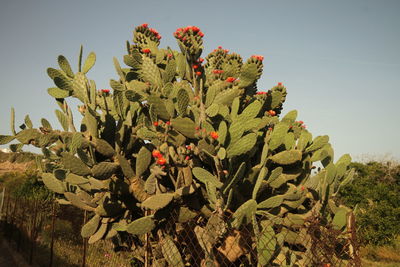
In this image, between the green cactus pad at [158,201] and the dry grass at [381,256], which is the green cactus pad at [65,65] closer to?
the green cactus pad at [158,201]

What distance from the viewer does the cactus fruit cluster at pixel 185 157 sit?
9.86 feet

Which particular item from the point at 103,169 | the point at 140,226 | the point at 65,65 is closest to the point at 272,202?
the point at 140,226

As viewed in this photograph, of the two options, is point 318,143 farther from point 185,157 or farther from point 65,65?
point 65,65

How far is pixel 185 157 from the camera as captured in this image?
3.16 meters

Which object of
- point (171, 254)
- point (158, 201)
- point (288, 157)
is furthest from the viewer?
point (288, 157)

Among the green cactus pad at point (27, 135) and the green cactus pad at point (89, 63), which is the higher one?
the green cactus pad at point (89, 63)

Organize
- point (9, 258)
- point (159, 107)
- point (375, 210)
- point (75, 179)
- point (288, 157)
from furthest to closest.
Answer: point (375, 210)
point (9, 258)
point (288, 157)
point (75, 179)
point (159, 107)

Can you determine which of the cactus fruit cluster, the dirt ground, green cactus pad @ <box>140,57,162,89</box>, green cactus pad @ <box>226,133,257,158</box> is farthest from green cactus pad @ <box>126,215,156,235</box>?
the dirt ground

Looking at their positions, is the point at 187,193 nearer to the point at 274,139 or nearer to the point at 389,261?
the point at 274,139

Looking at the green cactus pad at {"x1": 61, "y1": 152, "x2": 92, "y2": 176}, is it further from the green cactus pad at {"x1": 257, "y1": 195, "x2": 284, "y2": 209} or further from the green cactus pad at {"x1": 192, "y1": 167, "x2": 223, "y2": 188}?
the green cactus pad at {"x1": 257, "y1": 195, "x2": 284, "y2": 209}

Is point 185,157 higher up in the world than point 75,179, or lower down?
higher up

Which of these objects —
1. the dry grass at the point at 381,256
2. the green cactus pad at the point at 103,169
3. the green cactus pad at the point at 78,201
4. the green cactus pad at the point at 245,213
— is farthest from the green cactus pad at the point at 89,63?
the dry grass at the point at 381,256

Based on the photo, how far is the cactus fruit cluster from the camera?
300 centimetres

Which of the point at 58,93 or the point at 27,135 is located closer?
the point at 27,135
